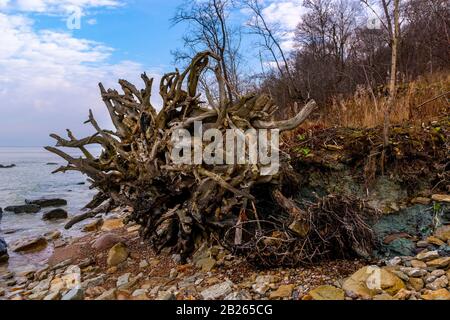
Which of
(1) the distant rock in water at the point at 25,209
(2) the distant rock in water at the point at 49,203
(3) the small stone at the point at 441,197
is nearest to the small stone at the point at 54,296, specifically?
(3) the small stone at the point at 441,197

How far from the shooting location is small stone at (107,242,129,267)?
14.4 ft

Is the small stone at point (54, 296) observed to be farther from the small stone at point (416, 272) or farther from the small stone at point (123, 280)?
the small stone at point (416, 272)

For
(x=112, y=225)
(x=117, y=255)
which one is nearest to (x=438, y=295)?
(x=117, y=255)

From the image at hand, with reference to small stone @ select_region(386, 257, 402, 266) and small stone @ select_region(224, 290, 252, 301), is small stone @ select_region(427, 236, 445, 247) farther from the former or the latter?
small stone @ select_region(224, 290, 252, 301)

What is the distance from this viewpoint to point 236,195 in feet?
13.6

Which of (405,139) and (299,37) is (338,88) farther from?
(405,139)

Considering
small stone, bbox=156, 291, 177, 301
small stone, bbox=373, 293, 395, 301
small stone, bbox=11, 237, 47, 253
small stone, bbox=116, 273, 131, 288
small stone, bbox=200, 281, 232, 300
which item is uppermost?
small stone, bbox=373, 293, 395, 301

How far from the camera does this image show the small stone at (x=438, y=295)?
2.65 m

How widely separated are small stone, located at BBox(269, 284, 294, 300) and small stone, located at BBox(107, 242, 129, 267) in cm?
226

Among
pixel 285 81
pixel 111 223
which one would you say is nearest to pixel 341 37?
pixel 285 81

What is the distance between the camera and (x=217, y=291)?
3213 mm

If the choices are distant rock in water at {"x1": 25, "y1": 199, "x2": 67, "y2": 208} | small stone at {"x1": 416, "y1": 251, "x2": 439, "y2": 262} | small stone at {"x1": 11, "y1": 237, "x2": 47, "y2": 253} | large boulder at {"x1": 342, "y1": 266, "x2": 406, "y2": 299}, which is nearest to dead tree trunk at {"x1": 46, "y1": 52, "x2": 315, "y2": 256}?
large boulder at {"x1": 342, "y1": 266, "x2": 406, "y2": 299}

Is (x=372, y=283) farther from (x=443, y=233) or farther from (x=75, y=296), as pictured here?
(x=75, y=296)

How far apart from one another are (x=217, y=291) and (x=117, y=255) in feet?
6.06
